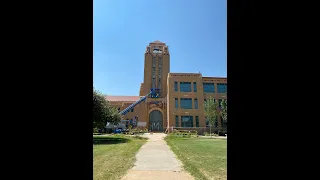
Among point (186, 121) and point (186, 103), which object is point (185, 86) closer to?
point (186, 103)

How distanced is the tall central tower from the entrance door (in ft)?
26.0

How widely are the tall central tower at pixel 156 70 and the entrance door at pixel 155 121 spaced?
26.0ft

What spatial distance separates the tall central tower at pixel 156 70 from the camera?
60312 mm

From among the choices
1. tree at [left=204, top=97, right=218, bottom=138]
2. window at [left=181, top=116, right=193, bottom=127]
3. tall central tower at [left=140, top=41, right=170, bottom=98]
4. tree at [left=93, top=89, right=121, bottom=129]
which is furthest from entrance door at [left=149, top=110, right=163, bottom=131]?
tree at [left=93, top=89, right=121, bottom=129]

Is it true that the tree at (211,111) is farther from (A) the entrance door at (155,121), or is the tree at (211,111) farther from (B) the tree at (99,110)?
(B) the tree at (99,110)

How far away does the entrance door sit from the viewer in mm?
52656

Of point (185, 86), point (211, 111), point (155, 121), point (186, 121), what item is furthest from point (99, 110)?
point (155, 121)

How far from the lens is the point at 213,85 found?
4897 cm

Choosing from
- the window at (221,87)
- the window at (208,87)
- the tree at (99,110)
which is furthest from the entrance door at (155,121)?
the tree at (99,110)

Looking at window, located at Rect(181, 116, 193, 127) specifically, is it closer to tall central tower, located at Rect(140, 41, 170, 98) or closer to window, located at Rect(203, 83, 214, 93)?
window, located at Rect(203, 83, 214, 93)
